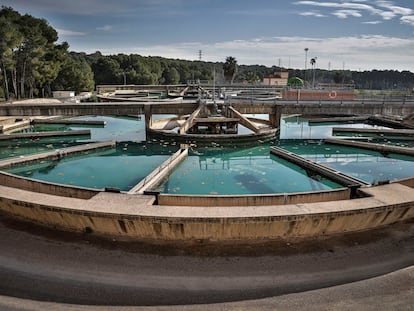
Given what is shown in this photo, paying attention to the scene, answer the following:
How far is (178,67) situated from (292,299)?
10263cm

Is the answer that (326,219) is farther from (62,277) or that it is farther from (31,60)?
(31,60)

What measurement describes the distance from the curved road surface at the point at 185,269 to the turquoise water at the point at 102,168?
6.51m

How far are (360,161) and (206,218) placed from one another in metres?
13.6

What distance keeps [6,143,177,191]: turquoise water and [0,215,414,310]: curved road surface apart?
6.51 metres

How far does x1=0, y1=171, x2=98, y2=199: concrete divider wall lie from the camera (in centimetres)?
811

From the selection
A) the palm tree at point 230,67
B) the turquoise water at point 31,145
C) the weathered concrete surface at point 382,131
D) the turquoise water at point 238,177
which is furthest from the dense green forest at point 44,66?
the turquoise water at point 238,177

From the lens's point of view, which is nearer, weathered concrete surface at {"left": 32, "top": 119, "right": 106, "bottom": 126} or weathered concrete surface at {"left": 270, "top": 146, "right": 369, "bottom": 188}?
weathered concrete surface at {"left": 270, "top": 146, "right": 369, "bottom": 188}

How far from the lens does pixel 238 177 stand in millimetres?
13961

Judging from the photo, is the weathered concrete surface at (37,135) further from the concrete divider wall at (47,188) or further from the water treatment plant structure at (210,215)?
the water treatment plant structure at (210,215)

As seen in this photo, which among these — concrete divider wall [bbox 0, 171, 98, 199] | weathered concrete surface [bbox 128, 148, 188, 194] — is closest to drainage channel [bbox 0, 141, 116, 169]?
weathered concrete surface [bbox 128, 148, 188, 194]

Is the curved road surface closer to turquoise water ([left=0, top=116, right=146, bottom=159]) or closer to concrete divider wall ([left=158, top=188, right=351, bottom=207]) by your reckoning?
concrete divider wall ([left=158, top=188, right=351, bottom=207])

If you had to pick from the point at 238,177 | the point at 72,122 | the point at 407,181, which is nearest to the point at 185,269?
the point at 407,181

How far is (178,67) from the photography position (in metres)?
103

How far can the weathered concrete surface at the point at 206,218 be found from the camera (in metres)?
6.08
